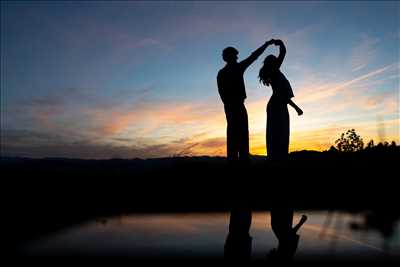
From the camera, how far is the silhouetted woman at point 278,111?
9.29 m

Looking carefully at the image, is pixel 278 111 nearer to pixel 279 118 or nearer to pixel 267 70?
pixel 279 118

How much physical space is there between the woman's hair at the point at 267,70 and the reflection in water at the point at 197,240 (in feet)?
15.3

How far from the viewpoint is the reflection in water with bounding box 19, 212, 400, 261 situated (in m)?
3.37

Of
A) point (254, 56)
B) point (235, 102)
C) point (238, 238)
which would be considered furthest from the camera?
point (235, 102)

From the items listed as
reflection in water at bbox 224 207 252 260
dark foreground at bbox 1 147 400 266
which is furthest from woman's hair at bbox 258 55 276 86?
reflection in water at bbox 224 207 252 260

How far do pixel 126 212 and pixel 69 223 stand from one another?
4.20 feet

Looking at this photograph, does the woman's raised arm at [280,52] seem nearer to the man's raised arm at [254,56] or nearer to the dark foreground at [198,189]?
the man's raised arm at [254,56]

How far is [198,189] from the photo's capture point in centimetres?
955

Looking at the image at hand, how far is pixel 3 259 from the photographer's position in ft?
11.0

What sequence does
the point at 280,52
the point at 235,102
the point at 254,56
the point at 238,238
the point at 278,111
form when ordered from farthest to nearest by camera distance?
the point at 278,111 → the point at 280,52 → the point at 235,102 → the point at 254,56 → the point at 238,238

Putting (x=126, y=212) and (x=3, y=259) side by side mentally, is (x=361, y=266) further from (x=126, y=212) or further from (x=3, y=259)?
(x=126, y=212)

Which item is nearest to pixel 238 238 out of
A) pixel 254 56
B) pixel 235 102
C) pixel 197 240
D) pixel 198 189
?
pixel 197 240

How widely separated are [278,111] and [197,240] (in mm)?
6122

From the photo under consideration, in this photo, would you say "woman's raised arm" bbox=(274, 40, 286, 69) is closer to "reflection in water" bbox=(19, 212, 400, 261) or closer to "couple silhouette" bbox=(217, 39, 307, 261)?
"couple silhouette" bbox=(217, 39, 307, 261)
